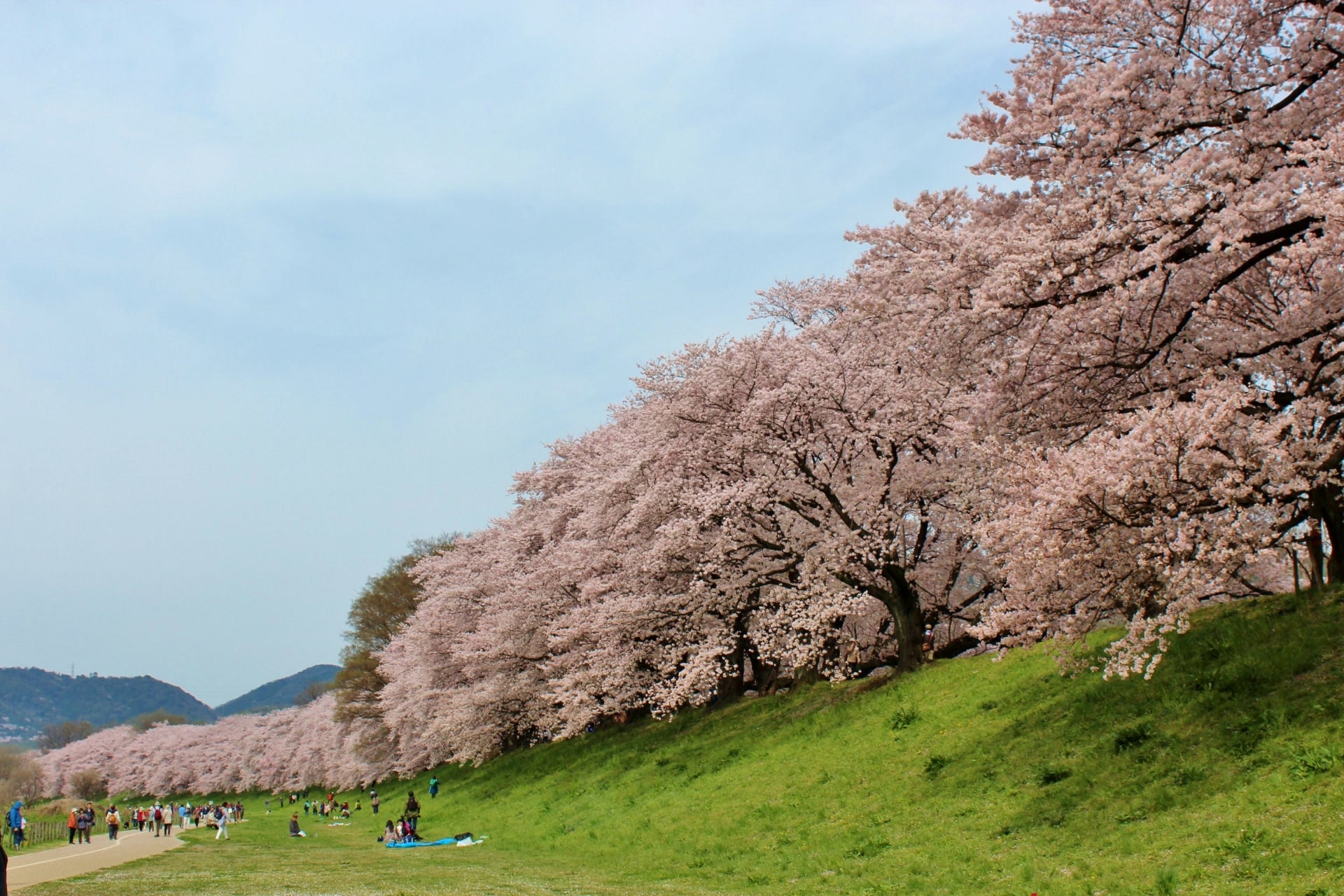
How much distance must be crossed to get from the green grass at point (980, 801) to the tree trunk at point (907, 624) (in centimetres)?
168

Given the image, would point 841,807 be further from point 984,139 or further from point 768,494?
point 984,139

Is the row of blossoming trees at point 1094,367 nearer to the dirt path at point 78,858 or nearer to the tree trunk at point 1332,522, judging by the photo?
the tree trunk at point 1332,522

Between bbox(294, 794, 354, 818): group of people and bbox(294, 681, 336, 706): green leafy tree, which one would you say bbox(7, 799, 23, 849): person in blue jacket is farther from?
bbox(294, 681, 336, 706): green leafy tree

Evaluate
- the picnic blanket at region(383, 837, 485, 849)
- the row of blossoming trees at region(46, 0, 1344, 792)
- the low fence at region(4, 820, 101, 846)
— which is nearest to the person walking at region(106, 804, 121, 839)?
the low fence at region(4, 820, 101, 846)

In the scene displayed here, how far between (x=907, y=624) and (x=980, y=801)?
11.9 metres

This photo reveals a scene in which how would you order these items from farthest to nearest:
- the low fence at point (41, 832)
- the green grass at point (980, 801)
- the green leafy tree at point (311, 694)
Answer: the green leafy tree at point (311, 694)
the low fence at point (41, 832)
the green grass at point (980, 801)

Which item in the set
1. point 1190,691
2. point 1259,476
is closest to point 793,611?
point 1190,691

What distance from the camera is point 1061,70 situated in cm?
1488

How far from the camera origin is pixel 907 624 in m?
28.2

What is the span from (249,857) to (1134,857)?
28.0 m

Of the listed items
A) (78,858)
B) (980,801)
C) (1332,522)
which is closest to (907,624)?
(980,801)

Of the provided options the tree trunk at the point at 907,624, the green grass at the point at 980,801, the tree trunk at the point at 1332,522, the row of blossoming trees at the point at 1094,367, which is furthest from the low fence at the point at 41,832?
the tree trunk at the point at 1332,522

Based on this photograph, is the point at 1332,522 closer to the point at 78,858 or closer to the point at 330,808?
the point at 78,858

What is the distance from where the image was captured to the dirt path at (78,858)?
2241 cm
